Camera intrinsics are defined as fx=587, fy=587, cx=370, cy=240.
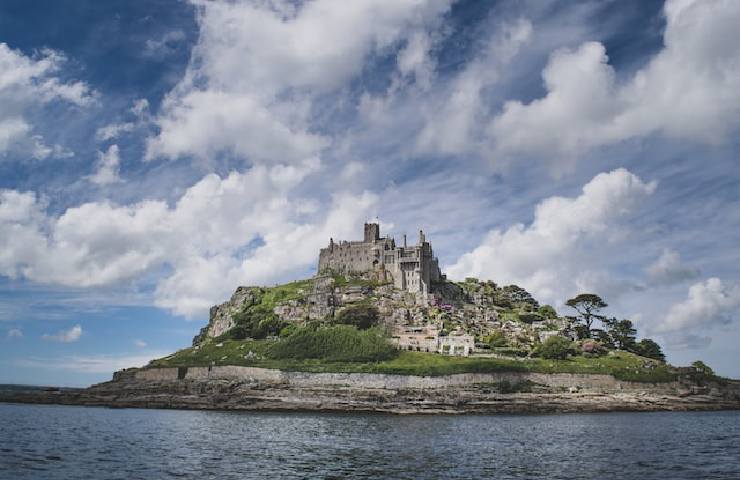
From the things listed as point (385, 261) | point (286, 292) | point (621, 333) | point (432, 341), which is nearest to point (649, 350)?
point (621, 333)

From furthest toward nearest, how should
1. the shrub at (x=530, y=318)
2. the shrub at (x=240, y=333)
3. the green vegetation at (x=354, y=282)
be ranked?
the green vegetation at (x=354, y=282) < the shrub at (x=530, y=318) < the shrub at (x=240, y=333)

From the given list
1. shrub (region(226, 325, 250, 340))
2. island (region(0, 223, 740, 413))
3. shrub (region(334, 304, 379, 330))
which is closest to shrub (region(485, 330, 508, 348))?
island (region(0, 223, 740, 413))

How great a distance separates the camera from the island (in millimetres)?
75625

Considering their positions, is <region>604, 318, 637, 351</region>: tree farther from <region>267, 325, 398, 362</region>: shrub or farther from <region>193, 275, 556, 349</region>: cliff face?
<region>267, 325, 398, 362</region>: shrub

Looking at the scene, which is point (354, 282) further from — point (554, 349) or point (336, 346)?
point (554, 349)

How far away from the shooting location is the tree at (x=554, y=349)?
8406cm

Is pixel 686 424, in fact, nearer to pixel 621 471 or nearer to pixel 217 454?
pixel 621 471

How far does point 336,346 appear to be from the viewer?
90875 mm

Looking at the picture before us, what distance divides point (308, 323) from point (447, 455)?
6924 centimetres

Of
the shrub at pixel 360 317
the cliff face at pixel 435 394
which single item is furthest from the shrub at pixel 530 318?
the cliff face at pixel 435 394

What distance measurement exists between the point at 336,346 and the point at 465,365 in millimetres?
21904

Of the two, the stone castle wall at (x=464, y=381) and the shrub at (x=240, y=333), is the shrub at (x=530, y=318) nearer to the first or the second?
the stone castle wall at (x=464, y=381)

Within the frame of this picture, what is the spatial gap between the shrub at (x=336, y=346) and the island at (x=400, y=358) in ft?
0.72

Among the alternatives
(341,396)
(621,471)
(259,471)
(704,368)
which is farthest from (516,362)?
(259,471)
